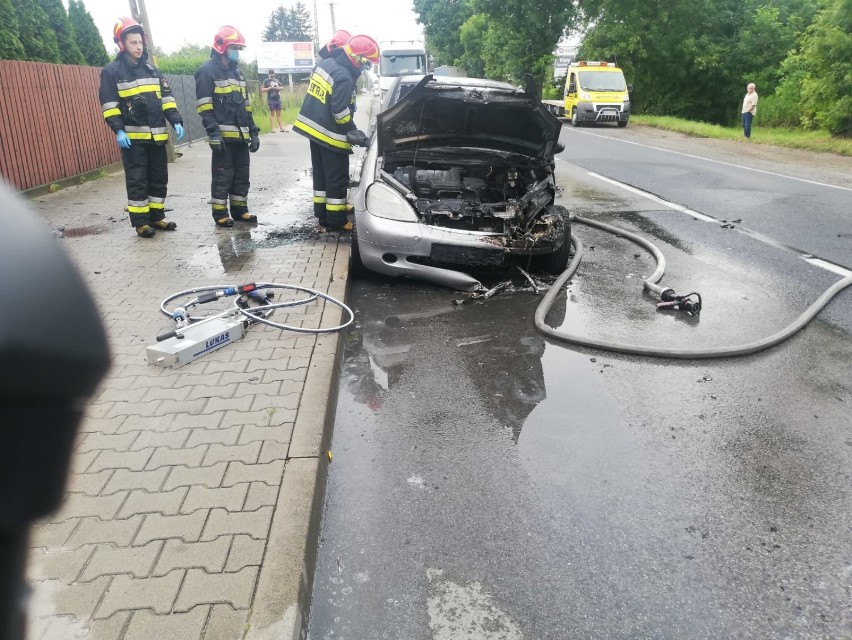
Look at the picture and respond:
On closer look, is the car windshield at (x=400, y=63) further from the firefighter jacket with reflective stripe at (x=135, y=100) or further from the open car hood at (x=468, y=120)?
the open car hood at (x=468, y=120)

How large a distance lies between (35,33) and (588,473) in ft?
49.7

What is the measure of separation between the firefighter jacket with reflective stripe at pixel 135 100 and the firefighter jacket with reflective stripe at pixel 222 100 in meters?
0.36

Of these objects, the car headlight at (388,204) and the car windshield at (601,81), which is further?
the car windshield at (601,81)

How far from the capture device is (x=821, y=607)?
7.22 ft

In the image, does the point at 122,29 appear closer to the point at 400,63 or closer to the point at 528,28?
the point at 400,63

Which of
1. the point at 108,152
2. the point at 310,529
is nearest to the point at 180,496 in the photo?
the point at 310,529

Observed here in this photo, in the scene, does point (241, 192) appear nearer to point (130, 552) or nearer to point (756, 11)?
point (130, 552)

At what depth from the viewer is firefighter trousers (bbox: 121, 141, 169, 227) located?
668 cm

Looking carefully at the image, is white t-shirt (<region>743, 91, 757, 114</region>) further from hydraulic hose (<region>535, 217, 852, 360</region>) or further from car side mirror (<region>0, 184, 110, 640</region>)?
car side mirror (<region>0, 184, 110, 640</region>)

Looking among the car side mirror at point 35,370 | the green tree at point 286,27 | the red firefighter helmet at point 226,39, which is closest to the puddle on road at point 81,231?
the red firefighter helmet at point 226,39

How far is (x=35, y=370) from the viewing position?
90 cm

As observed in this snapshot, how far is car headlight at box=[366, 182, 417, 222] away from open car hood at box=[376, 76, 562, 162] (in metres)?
0.69

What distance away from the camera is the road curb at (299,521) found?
2033 mm

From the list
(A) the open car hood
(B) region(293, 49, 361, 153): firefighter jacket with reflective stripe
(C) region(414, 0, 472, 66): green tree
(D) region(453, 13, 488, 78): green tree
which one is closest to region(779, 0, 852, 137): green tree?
(A) the open car hood
